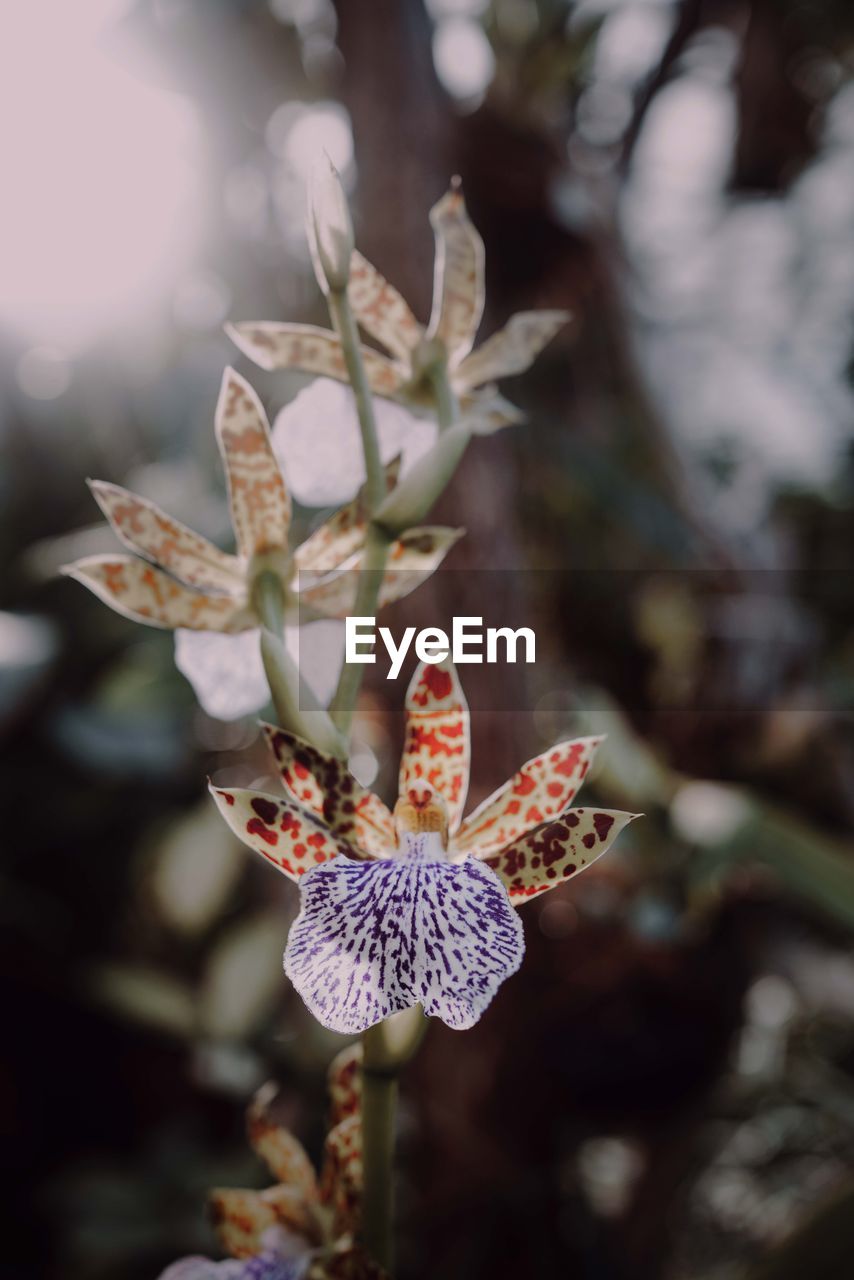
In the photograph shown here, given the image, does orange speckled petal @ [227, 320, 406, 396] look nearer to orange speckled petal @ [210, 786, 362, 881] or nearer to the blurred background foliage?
orange speckled petal @ [210, 786, 362, 881]

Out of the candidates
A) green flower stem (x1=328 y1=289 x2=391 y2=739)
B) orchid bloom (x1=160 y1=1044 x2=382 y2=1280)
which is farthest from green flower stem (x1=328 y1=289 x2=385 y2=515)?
orchid bloom (x1=160 y1=1044 x2=382 y2=1280)

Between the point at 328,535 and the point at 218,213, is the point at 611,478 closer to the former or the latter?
the point at 218,213

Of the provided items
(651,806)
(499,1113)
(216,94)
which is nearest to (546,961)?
(499,1113)

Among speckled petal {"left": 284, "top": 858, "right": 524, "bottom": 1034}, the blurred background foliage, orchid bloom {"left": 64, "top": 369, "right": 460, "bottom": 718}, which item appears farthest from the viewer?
the blurred background foliage

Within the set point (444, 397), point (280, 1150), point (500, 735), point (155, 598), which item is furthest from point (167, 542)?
point (500, 735)

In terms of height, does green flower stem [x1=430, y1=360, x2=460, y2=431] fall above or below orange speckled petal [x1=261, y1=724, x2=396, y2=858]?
above
